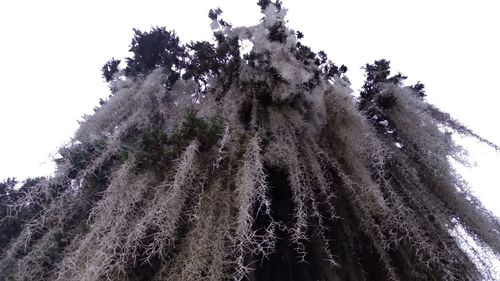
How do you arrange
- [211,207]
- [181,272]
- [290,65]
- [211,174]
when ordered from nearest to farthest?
[181,272]
[211,207]
[211,174]
[290,65]

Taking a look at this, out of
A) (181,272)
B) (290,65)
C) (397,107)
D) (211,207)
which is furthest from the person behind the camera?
(397,107)

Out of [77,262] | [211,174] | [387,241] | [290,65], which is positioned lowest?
[387,241]

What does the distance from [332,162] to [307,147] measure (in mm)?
223

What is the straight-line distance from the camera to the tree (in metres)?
2.81

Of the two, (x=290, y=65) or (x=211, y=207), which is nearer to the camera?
(x=211, y=207)

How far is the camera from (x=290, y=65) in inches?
156

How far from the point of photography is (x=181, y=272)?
2633 mm

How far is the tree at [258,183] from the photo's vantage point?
2.81m

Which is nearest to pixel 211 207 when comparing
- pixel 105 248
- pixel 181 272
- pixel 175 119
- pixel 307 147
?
pixel 181 272

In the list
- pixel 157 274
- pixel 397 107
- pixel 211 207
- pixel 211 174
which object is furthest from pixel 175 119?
pixel 397 107

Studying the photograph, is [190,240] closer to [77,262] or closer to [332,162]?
[77,262]

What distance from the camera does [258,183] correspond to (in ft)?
10.1

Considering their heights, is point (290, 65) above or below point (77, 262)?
above

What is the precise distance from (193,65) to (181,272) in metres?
2.38
